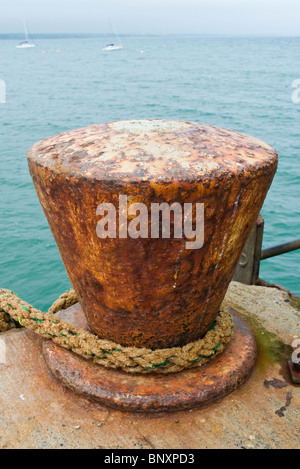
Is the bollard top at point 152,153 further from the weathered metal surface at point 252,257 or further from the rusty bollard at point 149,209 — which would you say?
the weathered metal surface at point 252,257

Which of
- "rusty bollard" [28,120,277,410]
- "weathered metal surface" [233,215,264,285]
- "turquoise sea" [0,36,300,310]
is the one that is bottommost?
"turquoise sea" [0,36,300,310]

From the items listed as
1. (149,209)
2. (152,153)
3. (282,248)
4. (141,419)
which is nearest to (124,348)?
(141,419)

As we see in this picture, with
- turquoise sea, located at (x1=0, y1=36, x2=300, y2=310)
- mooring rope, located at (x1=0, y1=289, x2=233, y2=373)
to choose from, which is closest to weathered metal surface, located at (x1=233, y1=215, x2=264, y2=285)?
mooring rope, located at (x1=0, y1=289, x2=233, y2=373)

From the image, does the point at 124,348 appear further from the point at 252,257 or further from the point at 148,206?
the point at 252,257

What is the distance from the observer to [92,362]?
1750 mm

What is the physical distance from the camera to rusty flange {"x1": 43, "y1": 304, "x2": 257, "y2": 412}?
5.13ft

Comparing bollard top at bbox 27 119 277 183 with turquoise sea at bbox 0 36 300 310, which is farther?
turquoise sea at bbox 0 36 300 310

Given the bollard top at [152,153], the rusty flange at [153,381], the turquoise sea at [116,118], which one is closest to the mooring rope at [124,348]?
the rusty flange at [153,381]

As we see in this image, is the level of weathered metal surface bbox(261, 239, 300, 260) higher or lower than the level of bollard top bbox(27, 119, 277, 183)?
lower

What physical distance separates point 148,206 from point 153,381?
0.74m

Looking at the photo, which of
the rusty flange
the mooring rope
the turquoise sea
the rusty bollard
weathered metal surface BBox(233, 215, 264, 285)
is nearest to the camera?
the rusty bollard

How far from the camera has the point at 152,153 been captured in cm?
143

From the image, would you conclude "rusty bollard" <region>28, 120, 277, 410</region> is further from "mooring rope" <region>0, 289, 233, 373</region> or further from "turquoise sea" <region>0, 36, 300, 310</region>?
"turquoise sea" <region>0, 36, 300, 310</region>

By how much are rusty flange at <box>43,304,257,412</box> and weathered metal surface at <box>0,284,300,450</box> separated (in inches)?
1.6
